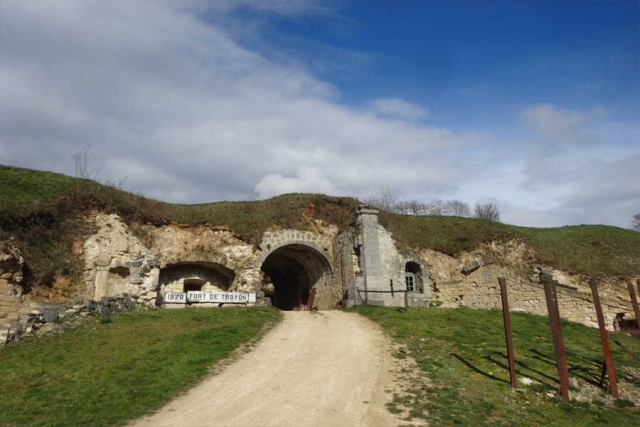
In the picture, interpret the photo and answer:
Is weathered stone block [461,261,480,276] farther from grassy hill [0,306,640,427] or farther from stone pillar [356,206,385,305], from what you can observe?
grassy hill [0,306,640,427]

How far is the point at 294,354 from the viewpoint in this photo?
10.8 meters

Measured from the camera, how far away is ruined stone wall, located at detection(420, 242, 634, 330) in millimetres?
20234

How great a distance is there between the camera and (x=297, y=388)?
828 cm

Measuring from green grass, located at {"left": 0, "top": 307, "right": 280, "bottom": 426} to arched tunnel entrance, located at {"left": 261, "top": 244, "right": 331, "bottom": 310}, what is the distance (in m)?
9.13

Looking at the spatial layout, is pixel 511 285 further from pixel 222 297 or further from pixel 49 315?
pixel 49 315

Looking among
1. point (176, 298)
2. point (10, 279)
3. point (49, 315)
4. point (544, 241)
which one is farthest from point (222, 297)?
point (544, 241)

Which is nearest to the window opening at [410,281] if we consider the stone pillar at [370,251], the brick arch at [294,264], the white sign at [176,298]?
the stone pillar at [370,251]

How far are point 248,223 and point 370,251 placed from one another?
632 cm

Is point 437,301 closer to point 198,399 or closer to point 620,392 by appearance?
point 620,392

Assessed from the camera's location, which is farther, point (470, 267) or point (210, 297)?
point (470, 267)

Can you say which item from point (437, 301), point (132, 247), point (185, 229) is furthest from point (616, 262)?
point (132, 247)

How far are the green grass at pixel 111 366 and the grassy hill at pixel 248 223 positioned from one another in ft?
18.5

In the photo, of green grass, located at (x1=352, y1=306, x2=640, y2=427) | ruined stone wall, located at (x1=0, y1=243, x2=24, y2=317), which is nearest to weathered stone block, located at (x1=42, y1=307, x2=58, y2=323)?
ruined stone wall, located at (x1=0, y1=243, x2=24, y2=317)

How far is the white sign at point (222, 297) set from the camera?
17250 millimetres
